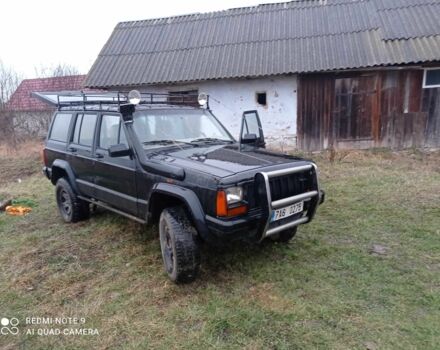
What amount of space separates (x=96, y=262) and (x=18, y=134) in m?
16.6

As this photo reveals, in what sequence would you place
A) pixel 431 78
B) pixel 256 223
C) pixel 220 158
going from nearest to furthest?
pixel 256 223 < pixel 220 158 < pixel 431 78

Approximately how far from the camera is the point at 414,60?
31.5 feet

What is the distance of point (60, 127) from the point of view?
570 centimetres

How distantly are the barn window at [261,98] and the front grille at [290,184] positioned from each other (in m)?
8.12

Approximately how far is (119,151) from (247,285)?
2002mm

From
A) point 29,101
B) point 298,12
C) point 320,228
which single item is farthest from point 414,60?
point 29,101

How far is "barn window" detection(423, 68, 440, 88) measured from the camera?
1014cm

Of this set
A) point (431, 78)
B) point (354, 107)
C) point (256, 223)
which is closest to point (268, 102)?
point (354, 107)

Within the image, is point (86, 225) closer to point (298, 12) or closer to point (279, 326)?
point (279, 326)

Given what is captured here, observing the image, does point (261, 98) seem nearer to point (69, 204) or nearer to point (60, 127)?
point (60, 127)

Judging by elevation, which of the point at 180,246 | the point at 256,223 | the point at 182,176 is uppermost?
the point at 182,176

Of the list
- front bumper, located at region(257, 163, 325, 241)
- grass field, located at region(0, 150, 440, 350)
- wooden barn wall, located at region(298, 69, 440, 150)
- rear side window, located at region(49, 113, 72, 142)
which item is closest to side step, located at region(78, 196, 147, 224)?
grass field, located at region(0, 150, 440, 350)

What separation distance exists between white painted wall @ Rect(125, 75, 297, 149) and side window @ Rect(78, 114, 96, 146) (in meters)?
6.93

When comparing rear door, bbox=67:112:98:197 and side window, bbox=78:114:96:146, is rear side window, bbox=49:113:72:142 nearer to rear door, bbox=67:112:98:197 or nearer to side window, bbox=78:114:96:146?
rear door, bbox=67:112:98:197
